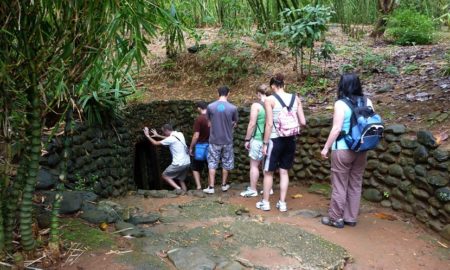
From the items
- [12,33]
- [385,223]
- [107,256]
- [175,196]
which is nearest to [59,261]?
[107,256]

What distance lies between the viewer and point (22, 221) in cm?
296

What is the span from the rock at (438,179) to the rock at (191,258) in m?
2.49

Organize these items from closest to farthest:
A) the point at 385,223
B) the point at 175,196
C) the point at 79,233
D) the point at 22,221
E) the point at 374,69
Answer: the point at 22,221, the point at 79,233, the point at 385,223, the point at 175,196, the point at 374,69

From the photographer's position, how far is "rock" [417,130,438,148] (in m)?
4.51

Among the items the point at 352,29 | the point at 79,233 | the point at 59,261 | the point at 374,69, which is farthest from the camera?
the point at 352,29

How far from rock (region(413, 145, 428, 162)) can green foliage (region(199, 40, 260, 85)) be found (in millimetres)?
4851

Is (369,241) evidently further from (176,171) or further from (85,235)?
(176,171)

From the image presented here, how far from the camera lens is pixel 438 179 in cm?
432

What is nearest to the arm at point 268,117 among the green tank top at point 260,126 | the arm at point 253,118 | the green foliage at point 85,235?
the arm at point 253,118

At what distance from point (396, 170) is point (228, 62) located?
Answer: 16.6ft

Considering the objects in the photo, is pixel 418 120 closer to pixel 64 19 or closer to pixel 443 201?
pixel 443 201

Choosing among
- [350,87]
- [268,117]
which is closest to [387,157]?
[350,87]

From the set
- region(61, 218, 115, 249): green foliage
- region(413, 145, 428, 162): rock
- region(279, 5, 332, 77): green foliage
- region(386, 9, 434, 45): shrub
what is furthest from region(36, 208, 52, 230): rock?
region(386, 9, 434, 45): shrub

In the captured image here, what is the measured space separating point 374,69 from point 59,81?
6405 mm
